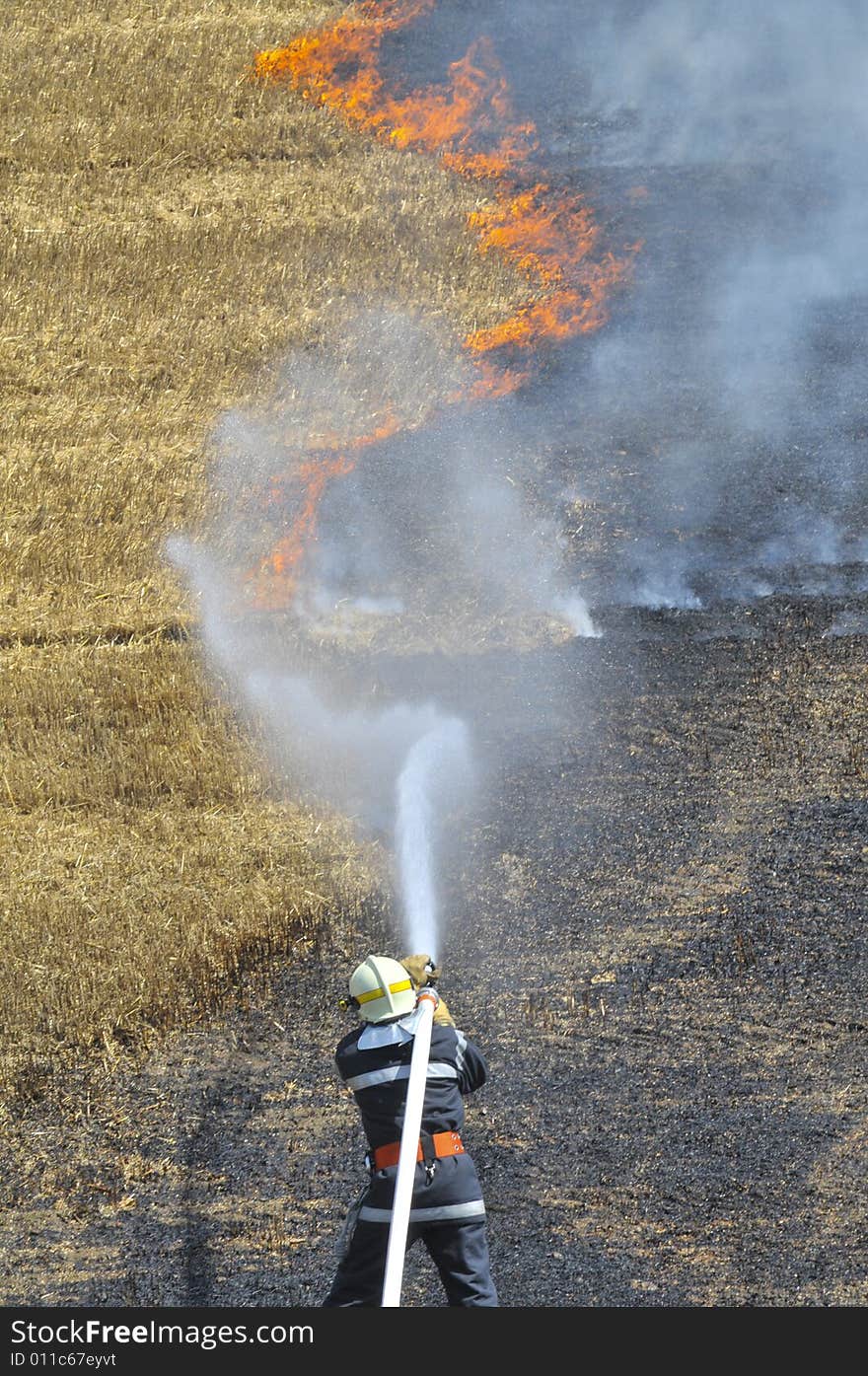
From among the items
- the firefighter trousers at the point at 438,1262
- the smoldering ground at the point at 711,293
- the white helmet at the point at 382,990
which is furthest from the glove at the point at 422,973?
the smoldering ground at the point at 711,293

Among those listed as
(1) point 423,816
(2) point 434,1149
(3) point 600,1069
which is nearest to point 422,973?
(2) point 434,1149

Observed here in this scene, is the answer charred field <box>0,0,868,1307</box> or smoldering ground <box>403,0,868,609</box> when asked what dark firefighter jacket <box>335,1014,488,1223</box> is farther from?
smoldering ground <box>403,0,868,609</box>

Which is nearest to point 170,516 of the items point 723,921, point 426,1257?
point 723,921

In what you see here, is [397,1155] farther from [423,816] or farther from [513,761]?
[513,761]

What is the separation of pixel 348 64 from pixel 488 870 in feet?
51.1

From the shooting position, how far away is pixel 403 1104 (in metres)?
6.27

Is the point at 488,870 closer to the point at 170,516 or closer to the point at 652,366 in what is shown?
the point at 170,516

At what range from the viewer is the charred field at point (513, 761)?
308 inches

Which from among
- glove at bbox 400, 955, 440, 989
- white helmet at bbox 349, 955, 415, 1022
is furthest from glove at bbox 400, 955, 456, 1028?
white helmet at bbox 349, 955, 415, 1022

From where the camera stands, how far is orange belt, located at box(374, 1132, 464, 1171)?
6258 millimetres

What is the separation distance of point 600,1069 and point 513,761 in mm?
3343

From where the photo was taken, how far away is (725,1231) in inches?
292

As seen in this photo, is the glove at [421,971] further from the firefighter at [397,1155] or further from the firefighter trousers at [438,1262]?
the firefighter trousers at [438,1262]

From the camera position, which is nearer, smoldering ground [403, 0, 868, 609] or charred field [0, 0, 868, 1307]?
charred field [0, 0, 868, 1307]
